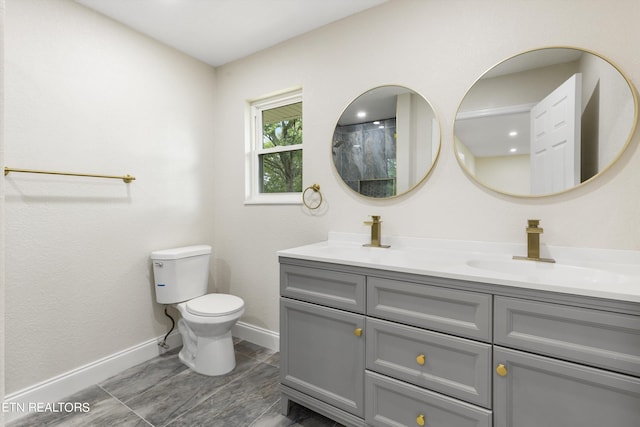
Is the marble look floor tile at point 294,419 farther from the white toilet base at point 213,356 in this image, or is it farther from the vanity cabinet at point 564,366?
the vanity cabinet at point 564,366

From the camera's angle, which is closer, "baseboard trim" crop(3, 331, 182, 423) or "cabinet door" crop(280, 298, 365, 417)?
"cabinet door" crop(280, 298, 365, 417)

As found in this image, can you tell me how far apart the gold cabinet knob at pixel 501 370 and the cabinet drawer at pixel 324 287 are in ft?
1.84

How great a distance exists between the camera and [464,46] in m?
1.68

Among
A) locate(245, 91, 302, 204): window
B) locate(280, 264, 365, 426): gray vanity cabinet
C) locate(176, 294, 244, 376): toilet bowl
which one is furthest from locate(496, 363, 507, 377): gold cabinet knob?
locate(245, 91, 302, 204): window

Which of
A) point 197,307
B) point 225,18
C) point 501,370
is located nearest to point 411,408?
point 501,370

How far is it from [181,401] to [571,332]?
195cm

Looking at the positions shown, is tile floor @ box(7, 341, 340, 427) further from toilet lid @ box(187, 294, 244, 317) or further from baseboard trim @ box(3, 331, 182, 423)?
toilet lid @ box(187, 294, 244, 317)

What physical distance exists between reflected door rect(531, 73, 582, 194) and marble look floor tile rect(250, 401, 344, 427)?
162 cm

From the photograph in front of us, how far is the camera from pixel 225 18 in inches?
81.4

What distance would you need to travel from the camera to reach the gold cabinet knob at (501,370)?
1.13 m

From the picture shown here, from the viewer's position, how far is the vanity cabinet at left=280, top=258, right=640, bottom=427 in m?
1.00

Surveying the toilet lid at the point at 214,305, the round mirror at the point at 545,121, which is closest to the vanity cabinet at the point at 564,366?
the round mirror at the point at 545,121

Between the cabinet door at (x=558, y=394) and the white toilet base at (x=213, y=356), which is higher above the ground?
the cabinet door at (x=558, y=394)

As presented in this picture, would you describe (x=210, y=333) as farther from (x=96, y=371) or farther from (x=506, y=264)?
(x=506, y=264)
